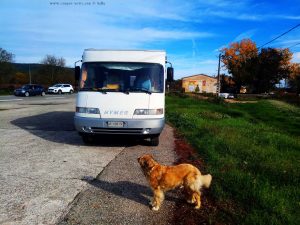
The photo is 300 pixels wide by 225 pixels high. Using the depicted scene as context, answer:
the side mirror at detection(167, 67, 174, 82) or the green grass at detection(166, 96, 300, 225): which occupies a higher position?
the side mirror at detection(167, 67, 174, 82)

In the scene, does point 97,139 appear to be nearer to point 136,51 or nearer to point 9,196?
point 136,51

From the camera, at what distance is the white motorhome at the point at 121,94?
866 cm

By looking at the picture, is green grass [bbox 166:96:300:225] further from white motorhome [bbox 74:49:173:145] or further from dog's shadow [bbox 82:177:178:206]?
white motorhome [bbox 74:49:173:145]

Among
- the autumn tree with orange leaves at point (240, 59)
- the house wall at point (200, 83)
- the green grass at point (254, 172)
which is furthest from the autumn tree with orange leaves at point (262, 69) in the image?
the green grass at point (254, 172)

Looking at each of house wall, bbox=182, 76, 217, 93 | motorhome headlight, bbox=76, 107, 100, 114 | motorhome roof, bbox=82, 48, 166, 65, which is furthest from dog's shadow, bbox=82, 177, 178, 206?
house wall, bbox=182, 76, 217, 93

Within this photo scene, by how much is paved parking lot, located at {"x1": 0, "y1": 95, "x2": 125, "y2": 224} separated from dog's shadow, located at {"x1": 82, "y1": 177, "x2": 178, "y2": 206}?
0.29m

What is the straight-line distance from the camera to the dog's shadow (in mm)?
5277

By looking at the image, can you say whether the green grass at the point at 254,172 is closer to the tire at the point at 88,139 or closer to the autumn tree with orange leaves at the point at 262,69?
the tire at the point at 88,139

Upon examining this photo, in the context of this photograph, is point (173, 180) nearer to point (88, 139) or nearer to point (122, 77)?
point (122, 77)

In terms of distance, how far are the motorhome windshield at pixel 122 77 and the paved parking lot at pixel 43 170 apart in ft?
5.35

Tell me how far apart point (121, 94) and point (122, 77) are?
0.59 meters

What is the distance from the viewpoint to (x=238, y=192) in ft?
17.5

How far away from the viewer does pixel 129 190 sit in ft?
18.3

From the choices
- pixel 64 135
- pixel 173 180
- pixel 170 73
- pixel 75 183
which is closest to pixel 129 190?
pixel 75 183
